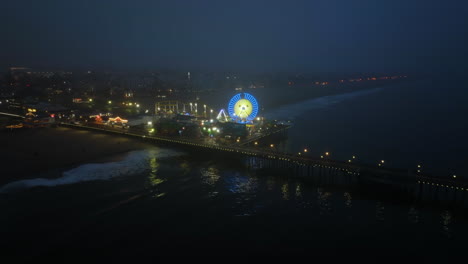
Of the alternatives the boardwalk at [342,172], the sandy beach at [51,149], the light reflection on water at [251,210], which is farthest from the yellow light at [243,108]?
the light reflection on water at [251,210]

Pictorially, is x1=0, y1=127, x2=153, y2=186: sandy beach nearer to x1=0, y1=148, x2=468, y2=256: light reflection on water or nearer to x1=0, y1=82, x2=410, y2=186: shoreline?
x1=0, y1=82, x2=410, y2=186: shoreline

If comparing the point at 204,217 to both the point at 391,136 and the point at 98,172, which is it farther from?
the point at 391,136

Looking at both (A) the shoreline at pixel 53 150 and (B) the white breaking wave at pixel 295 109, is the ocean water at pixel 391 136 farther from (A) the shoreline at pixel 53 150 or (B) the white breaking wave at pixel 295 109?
(A) the shoreline at pixel 53 150

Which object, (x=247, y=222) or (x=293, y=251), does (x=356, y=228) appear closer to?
(x=293, y=251)

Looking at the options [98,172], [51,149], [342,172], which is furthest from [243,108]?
[51,149]

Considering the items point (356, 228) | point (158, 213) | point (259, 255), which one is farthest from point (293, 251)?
point (158, 213)

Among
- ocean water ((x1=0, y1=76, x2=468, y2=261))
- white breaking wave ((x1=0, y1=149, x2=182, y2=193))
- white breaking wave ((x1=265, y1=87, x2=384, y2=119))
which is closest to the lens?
ocean water ((x1=0, y1=76, x2=468, y2=261))

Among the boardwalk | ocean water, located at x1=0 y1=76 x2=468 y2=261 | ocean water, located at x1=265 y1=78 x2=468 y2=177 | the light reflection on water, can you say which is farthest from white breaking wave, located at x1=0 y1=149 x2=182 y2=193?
ocean water, located at x1=265 y1=78 x2=468 y2=177
